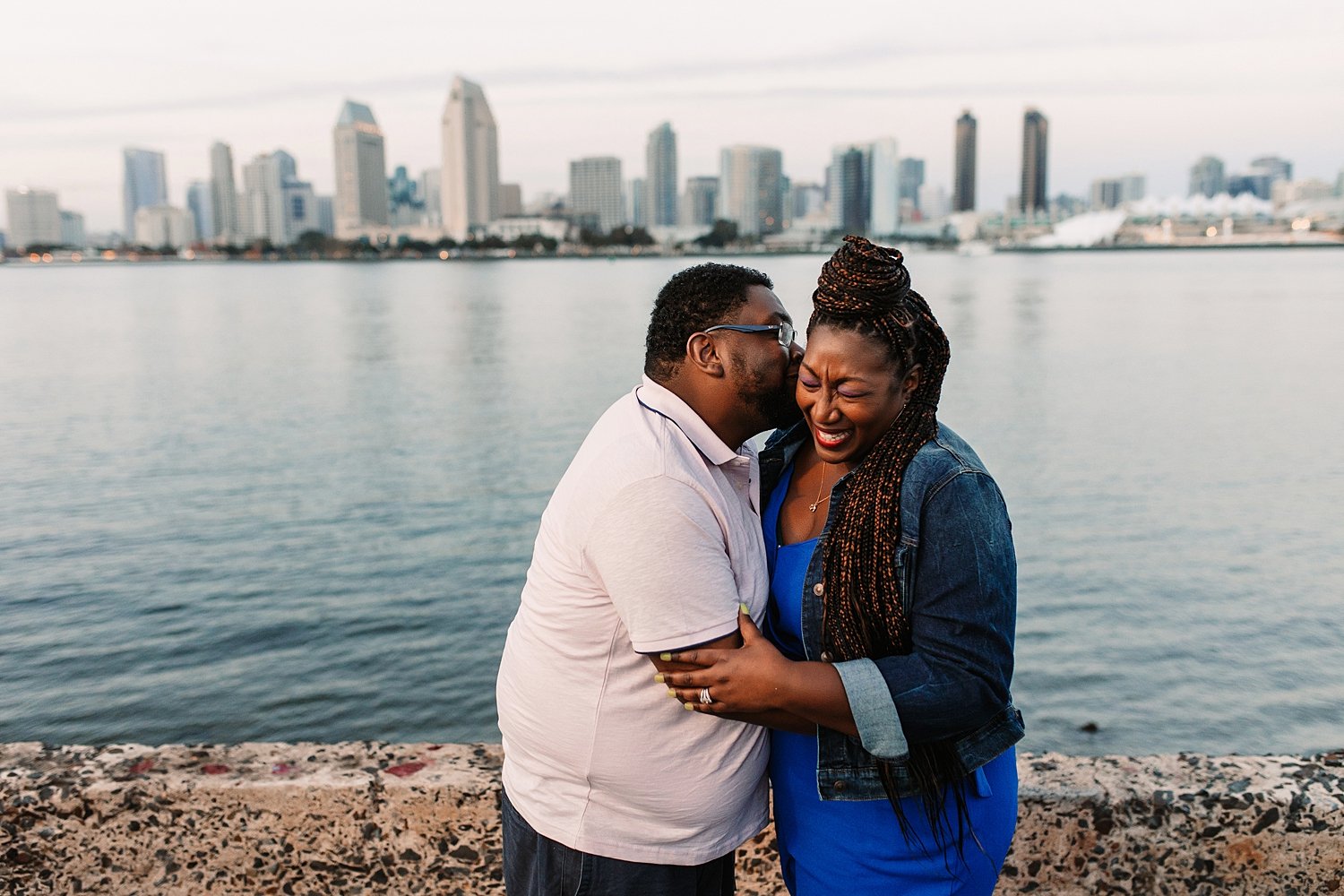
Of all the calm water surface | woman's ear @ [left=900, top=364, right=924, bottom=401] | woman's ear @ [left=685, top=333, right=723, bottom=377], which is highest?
woman's ear @ [left=685, top=333, right=723, bottom=377]

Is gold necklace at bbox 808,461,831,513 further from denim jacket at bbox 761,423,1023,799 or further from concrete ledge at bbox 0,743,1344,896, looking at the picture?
concrete ledge at bbox 0,743,1344,896

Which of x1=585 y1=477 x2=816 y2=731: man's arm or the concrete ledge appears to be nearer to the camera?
x1=585 y1=477 x2=816 y2=731: man's arm

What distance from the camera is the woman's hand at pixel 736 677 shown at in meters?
2.10

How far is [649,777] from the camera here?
2.26 m

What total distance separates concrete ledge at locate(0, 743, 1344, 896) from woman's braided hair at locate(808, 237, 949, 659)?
2.47 feet

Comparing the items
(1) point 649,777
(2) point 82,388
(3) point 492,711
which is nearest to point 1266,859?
(1) point 649,777

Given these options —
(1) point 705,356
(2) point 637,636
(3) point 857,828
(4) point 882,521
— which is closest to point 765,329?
(1) point 705,356

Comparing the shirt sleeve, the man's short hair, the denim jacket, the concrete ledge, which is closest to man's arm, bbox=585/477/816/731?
the shirt sleeve

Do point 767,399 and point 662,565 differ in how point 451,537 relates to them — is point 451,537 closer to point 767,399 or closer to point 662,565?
point 767,399

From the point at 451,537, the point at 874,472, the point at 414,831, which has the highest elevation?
the point at 874,472

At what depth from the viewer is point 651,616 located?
2.08 metres

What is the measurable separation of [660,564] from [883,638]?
0.50m

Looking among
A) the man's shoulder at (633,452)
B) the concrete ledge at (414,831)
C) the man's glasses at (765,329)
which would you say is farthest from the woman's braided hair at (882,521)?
the concrete ledge at (414,831)

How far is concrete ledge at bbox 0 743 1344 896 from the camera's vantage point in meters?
2.64
